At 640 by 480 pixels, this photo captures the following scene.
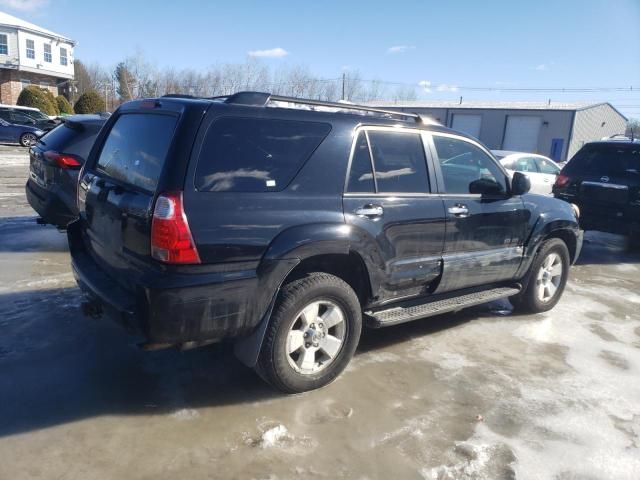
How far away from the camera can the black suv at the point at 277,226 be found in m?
2.92

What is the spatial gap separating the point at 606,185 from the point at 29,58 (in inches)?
1775

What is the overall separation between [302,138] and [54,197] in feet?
12.8

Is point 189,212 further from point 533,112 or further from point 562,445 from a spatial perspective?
point 533,112

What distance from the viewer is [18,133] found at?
2183cm

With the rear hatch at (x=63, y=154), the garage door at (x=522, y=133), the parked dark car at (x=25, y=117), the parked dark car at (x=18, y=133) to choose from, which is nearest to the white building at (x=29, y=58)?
the parked dark car at (x=25, y=117)

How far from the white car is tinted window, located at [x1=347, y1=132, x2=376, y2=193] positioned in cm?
908

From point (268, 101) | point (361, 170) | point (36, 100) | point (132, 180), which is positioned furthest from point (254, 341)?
point (36, 100)

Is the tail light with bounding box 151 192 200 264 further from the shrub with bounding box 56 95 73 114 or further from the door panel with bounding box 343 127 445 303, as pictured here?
the shrub with bounding box 56 95 73 114

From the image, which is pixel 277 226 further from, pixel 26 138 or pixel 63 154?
pixel 26 138

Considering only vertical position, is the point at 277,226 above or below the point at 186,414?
above

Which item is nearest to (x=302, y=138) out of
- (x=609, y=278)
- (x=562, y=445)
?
(x=562, y=445)

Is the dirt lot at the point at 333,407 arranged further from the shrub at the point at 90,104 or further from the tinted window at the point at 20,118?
the shrub at the point at 90,104

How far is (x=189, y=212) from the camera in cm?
288

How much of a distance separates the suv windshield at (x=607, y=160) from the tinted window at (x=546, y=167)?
4.32m
